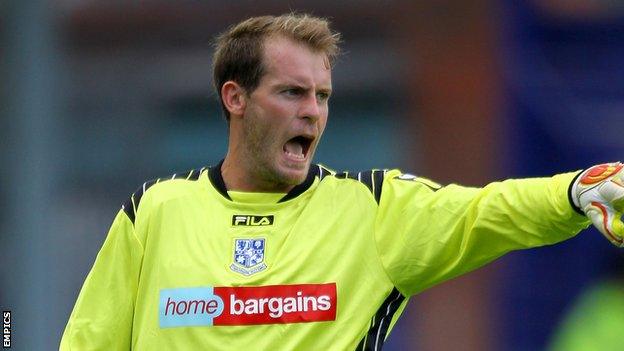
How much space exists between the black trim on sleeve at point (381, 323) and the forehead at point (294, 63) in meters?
0.69

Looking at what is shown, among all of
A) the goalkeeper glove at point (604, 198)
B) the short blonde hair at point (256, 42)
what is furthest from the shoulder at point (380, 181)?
the goalkeeper glove at point (604, 198)

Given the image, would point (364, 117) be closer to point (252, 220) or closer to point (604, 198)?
point (252, 220)

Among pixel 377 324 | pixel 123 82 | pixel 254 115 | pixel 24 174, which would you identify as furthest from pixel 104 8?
pixel 377 324

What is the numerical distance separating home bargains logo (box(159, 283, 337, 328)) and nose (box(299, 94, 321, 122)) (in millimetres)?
519

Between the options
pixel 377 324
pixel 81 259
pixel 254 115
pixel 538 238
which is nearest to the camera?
pixel 538 238

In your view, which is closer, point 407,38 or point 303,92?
point 303,92

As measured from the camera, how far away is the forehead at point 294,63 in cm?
392

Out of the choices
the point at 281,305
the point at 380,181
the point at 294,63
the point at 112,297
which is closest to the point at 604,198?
the point at 380,181

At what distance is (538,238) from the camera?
3.47 metres

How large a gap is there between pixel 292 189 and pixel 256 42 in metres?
0.48

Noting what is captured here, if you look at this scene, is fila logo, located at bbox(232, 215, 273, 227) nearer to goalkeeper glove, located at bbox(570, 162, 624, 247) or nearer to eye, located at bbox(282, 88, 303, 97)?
eye, located at bbox(282, 88, 303, 97)

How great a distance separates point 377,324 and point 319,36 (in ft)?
2.96

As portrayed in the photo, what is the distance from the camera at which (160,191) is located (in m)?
3.96

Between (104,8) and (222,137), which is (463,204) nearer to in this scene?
(222,137)
